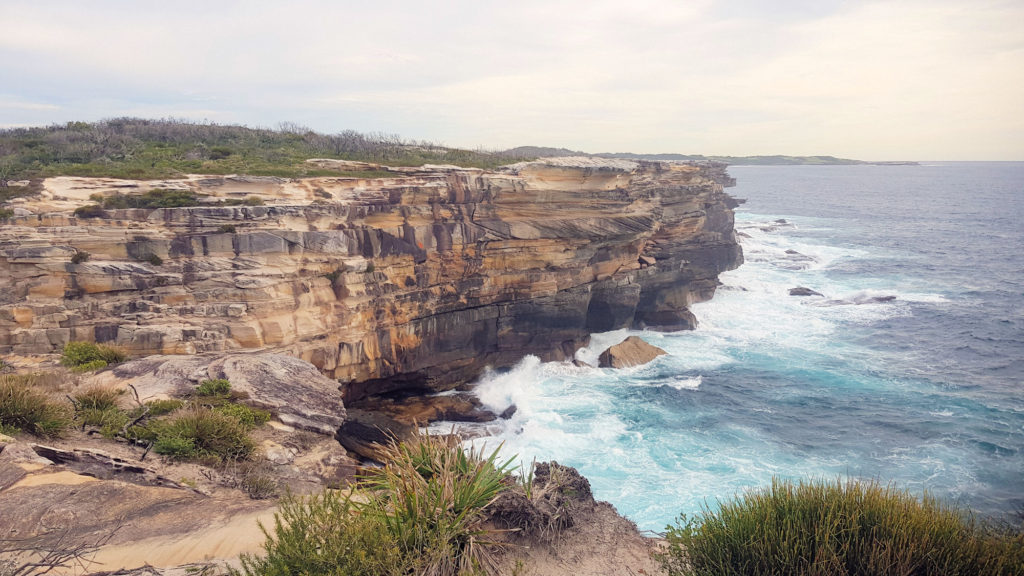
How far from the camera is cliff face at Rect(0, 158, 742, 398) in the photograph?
16.7 m

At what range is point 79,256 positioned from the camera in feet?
54.7

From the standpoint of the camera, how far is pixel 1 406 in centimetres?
891

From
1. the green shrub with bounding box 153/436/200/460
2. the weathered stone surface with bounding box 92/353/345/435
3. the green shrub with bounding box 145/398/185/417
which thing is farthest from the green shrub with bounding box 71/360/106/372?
the green shrub with bounding box 153/436/200/460

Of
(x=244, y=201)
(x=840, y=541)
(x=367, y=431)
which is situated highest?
(x=244, y=201)

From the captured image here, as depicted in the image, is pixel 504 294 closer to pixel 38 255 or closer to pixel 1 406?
pixel 38 255

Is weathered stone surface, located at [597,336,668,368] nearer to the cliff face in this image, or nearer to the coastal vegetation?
the cliff face

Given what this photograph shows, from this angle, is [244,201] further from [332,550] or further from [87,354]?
[332,550]

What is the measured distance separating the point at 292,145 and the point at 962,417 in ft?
→ 115

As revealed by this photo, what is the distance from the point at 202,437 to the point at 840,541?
10156 millimetres

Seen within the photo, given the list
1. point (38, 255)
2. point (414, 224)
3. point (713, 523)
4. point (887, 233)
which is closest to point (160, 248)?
point (38, 255)

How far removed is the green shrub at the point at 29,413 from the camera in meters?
8.91

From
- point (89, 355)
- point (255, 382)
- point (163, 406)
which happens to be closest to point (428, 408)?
point (255, 382)

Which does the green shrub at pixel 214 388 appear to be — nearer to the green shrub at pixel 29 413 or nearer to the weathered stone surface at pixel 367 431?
the green shrub at pixel 29 413

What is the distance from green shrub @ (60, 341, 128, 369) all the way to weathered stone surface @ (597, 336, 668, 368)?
20.7 meters
